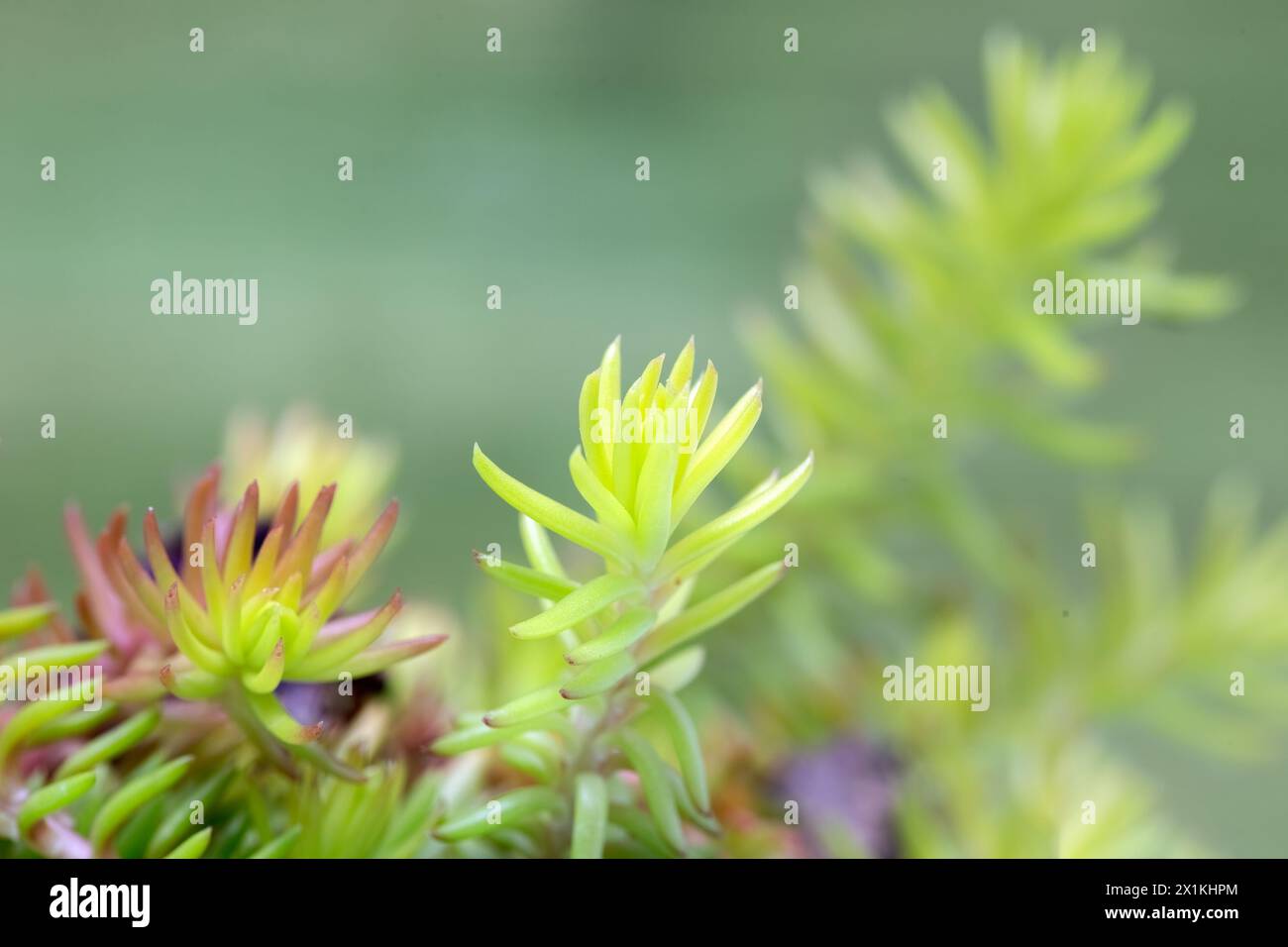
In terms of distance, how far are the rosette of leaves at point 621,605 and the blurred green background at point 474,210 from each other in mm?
284

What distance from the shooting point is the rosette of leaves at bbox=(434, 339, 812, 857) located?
13cm

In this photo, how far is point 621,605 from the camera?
143 millimetres

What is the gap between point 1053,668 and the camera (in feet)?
0.90

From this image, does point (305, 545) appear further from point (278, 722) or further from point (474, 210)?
point (474, 210)

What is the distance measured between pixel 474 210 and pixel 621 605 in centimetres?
48

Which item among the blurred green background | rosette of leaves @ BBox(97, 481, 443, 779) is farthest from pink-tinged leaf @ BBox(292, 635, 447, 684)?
the blurred green background

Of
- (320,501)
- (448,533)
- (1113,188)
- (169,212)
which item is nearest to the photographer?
(320,501)

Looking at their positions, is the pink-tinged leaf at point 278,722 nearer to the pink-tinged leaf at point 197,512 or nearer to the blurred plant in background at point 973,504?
the pink-tinged leaf at point 197,512

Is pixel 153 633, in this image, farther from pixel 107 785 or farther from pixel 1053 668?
pixel 1053 668

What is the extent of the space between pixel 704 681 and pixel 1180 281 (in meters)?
0.15

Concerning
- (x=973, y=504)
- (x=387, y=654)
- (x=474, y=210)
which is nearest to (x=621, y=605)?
(x=387, y=654)

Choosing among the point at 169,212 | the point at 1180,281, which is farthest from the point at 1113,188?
the point at 169,212

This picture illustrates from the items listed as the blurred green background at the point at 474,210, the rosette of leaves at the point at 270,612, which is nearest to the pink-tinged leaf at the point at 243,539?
the rosette of leaves at the point at 270,612
